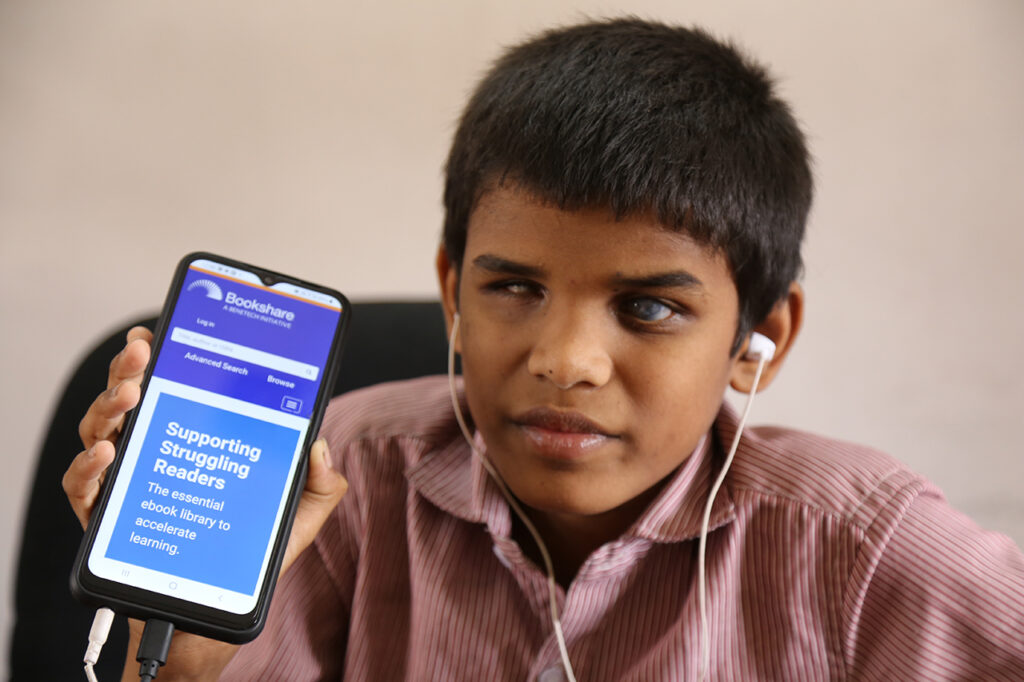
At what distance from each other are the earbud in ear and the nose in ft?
0.51

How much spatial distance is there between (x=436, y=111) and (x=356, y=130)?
0.38 ft

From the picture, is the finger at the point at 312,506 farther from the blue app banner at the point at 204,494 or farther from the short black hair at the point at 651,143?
the short black hair at the point at 651,143

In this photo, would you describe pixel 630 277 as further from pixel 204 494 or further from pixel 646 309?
pixel 204 494

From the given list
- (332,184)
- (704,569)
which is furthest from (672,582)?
(332,184)

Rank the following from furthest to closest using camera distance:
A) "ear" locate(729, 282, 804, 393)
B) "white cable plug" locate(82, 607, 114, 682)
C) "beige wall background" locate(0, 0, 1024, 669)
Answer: "beige wall background" locate(0, 0, 1024, 669) → "ear" locate(729, 282, 804, 393) → "white cable plug" locate(82, 607, 114, 682)

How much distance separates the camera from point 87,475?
55 cm

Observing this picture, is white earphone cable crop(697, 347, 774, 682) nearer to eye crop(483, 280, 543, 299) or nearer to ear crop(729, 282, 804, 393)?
ear crop(729, 282, 804, 393)

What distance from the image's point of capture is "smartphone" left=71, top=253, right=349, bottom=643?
0.55 metres

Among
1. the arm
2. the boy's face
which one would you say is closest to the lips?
the boy's face

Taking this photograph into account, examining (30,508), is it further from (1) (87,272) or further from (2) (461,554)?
(1) (87,272)

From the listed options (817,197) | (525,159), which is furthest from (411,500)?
(817,197)

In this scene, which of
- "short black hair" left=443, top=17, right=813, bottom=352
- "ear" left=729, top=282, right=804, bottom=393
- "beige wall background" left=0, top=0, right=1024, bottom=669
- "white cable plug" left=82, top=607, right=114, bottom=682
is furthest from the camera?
"beige wall background" left=0, top=0, right=1024, bottom=669

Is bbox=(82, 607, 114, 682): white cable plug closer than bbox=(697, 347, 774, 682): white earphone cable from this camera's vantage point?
Yes

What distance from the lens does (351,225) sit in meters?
1.27
